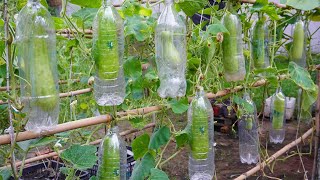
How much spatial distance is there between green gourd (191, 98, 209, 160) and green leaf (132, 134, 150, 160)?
6.7 inches

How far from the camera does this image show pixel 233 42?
1858 millimetres

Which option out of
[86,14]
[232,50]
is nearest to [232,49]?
[232,50]

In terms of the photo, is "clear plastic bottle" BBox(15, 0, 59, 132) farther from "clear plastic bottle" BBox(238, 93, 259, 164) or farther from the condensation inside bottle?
"clear plastic bottle" BBox(238, 93, 259, 164)

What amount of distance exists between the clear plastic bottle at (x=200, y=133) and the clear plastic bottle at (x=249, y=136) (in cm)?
104

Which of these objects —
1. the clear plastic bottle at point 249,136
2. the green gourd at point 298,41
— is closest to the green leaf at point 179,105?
the green gourd at point 298,41

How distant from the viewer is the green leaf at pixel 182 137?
1.71 metres

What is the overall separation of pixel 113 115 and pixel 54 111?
328mm

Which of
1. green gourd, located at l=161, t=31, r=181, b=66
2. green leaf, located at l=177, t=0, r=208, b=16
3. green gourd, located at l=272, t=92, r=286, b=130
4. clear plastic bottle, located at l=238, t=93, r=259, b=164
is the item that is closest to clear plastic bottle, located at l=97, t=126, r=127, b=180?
green gourd, located at l=161, t=31, r=181, b=66

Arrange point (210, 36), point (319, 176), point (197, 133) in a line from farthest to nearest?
point (319, 176), point (210, 36), point (197, 133)

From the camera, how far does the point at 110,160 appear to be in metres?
1.49

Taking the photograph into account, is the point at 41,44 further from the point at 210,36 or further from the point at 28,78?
the point at 210,36

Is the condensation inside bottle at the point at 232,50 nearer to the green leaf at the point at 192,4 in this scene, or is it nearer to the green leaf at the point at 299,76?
the green leaf at the point at 192,4

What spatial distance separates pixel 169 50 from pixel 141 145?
1.31 feet

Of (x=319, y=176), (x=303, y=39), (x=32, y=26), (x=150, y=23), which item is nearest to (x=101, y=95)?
(x=32, y=26)
